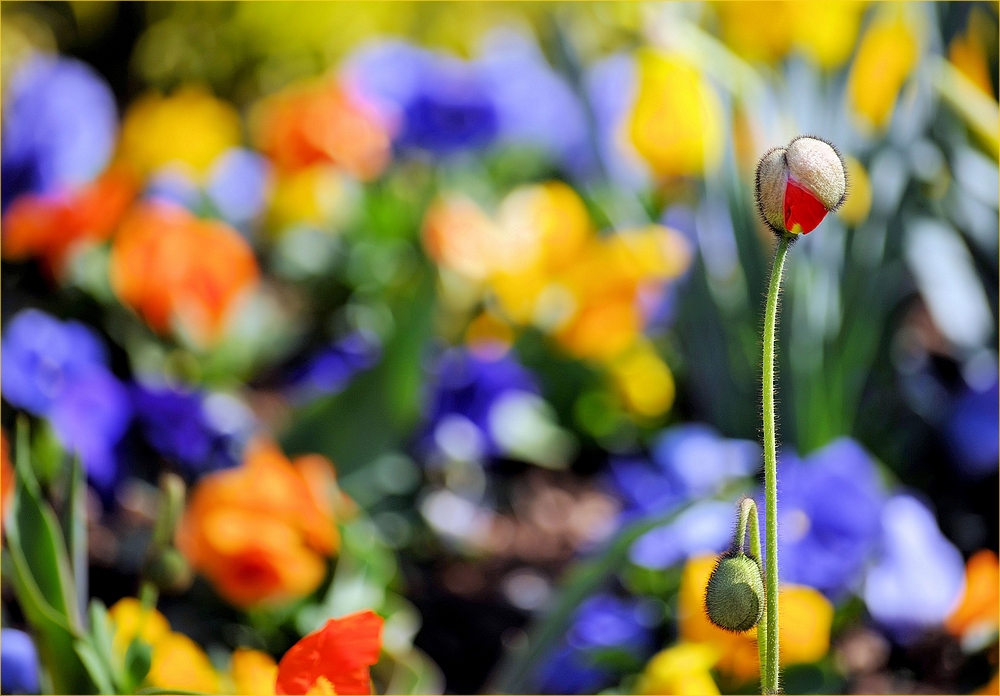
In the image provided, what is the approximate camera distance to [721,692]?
0.63m

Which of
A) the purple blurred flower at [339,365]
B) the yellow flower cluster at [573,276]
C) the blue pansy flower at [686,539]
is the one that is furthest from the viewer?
the yellow flower cluster at [573,276]

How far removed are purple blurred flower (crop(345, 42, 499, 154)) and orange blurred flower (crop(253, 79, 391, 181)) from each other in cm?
4

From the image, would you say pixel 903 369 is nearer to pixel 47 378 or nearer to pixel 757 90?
pixel 757 90

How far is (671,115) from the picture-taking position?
1.22 m

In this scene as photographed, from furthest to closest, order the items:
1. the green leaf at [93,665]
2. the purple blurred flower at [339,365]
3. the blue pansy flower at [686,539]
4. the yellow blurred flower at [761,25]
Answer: the yellow blurred flower at [761,25], the purple blurred flower at [339,365], the blue pansy flower at [686,539], the green leaf at [93,665]

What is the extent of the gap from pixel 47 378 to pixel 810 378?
0.74 m

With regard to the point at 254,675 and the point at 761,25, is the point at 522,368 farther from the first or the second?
the point at 761,25

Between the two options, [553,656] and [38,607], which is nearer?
[38,607]

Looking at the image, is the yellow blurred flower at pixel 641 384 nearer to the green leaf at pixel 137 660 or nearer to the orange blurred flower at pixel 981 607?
the orange blurred flower at pixel 981 607

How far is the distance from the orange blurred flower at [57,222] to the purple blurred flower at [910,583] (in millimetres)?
921

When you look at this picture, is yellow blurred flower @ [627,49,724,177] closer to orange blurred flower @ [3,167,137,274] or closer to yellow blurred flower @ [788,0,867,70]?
yellow blurred flower @ [788,0,867,70]

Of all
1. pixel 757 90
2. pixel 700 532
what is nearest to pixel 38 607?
pixel 700 532

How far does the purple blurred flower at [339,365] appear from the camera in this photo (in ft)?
3.22

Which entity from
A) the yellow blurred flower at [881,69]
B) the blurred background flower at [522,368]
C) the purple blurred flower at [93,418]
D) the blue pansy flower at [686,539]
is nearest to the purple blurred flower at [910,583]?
the blurred background flower at [522,368]
